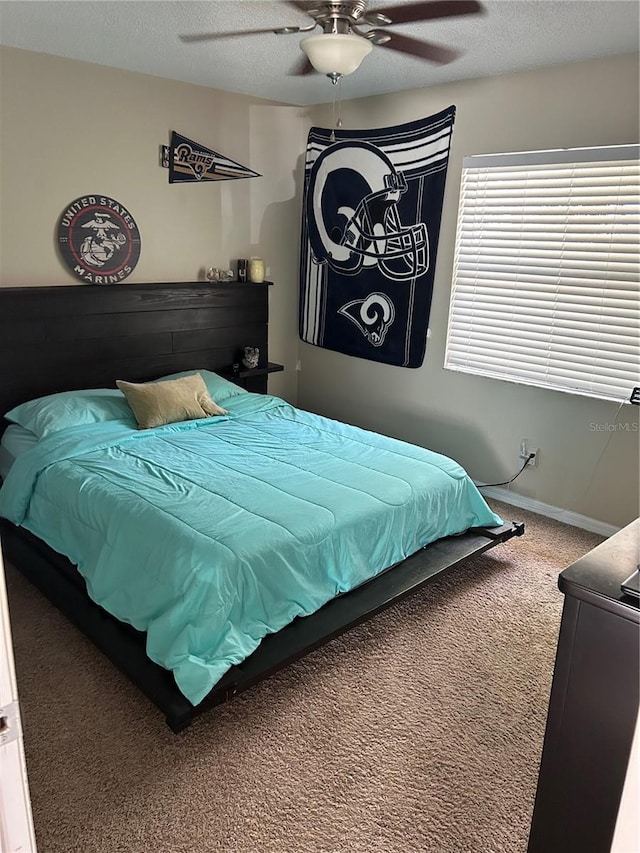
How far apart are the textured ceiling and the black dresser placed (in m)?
2.39

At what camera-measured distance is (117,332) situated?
3.99 m

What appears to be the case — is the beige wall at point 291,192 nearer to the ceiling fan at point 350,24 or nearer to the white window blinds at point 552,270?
the white window blinds at point 552,270

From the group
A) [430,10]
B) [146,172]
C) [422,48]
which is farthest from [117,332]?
[430,10]

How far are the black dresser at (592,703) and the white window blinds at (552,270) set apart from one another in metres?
2.52

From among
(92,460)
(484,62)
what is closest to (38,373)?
(92,460)

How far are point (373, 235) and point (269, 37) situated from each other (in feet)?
5.28

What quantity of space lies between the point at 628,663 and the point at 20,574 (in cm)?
284

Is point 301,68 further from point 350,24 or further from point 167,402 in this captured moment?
point 167,402

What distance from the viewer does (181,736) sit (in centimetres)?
218

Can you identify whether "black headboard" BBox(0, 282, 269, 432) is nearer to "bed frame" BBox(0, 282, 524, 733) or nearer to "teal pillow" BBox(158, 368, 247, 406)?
"bed frame" BBox(0, 282, 524, 733)

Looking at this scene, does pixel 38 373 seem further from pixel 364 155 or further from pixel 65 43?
pixel 364 155

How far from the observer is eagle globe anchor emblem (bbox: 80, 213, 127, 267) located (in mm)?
3852

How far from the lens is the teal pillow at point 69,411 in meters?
3.42

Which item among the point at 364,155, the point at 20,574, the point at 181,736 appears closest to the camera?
the point at 181,736
